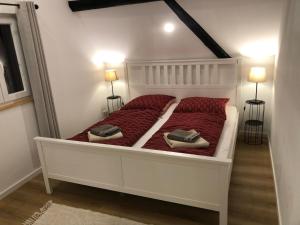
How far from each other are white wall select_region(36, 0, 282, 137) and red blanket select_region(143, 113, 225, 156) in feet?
3.50

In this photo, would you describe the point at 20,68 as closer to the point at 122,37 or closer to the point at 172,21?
the point at 122,37

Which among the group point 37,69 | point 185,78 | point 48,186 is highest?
point 37,69

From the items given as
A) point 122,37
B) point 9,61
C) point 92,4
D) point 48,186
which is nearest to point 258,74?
point 122,37

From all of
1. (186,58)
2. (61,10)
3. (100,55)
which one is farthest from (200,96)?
(61,10)

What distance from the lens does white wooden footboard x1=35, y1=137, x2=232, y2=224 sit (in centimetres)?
192

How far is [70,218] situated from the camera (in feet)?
7.43

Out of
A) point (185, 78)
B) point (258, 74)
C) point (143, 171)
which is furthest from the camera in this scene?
point (185, 78)

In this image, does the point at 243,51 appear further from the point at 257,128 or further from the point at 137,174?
the point at 137,174

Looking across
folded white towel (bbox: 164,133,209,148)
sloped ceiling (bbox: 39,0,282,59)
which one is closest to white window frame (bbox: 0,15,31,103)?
sloped ceiling (bbox: 39,0,282,59)

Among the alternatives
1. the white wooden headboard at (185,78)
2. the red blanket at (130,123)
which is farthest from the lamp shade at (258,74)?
the red blanket at (130,123)

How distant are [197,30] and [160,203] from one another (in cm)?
237

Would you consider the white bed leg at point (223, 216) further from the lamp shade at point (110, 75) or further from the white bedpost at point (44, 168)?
the lamp shade at point (110, 75)

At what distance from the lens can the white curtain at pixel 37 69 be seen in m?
2.79

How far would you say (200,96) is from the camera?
3725mm
